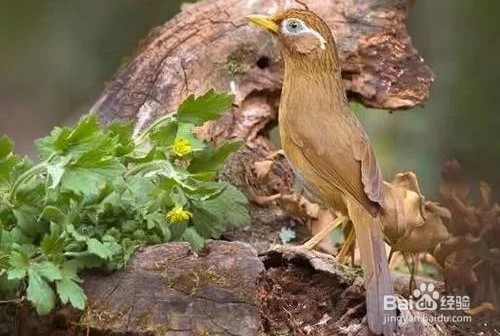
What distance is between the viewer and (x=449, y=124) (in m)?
6.52

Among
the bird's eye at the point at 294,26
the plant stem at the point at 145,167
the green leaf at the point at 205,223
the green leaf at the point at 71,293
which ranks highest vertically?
the bird's eye at the point at 294,26

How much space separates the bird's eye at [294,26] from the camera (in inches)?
167

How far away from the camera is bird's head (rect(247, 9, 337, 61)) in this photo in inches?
167

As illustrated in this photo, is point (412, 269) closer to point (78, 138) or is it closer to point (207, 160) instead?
point (207, 160)

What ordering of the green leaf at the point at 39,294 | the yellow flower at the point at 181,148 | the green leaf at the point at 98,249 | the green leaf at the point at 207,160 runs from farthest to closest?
the green leaf at the point at 207,160
the yellow flower at the point at 181,148
the green leaf at the point at 98,249
the green leaf at the point at 39,294

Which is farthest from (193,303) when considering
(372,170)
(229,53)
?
(229,53)

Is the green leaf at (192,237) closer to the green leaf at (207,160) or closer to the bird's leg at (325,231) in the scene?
the green leaf at (207,160)

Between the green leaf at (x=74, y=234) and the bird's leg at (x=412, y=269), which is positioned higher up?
the green leaf at (x=74, y=234)

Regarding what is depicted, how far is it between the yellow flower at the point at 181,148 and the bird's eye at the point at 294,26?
710 mm

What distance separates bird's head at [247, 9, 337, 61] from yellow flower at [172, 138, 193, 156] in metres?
0.69

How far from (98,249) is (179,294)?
0.23 metres

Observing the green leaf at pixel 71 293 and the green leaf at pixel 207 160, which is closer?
the green leaf at pixel 71 293

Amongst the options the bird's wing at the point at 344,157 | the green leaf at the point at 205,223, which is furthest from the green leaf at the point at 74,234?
the bird's wing at the point at 344,157

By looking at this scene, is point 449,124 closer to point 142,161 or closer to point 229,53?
point 229,53
